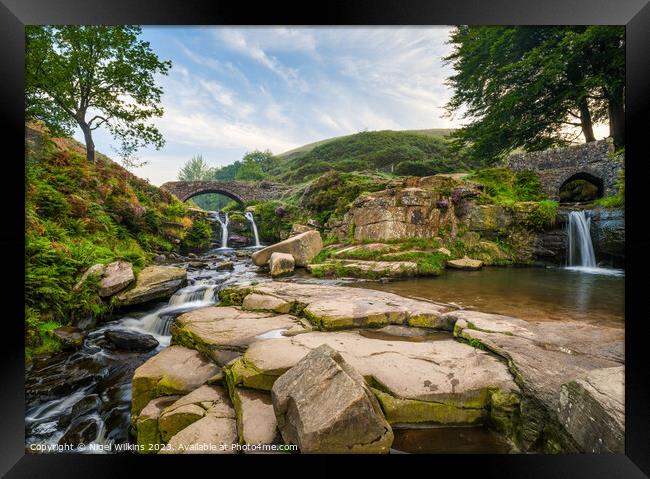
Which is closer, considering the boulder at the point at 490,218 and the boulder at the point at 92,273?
the boulder at the point at 92,273

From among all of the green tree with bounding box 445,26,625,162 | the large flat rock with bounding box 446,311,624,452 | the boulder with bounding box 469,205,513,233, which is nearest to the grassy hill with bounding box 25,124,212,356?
the large flat rock with bounding box 446,311,624,452

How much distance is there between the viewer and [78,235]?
501 centimetres

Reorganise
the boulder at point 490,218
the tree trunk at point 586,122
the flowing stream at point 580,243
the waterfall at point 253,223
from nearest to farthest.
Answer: the tree trunk at point 586,122 → the flowing stream at point 580,243 → the boulder at point 490,218 → the waterfall at point 253,223

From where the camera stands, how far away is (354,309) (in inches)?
133

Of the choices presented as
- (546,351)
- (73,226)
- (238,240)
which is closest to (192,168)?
(73,226)

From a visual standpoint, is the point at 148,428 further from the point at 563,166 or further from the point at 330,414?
the point at 563,166

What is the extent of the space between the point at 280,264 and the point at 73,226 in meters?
Result: 4.61

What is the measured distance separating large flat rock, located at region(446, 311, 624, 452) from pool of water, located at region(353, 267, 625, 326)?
1.19 feet

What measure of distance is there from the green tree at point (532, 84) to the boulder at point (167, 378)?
5059 millimetres

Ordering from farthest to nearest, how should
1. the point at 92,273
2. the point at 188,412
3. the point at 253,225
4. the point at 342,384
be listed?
1. the point at 253,225
2. the point at 92,273
3. the point at 188,412
4. the point at 342,384

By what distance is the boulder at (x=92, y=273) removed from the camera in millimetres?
4128

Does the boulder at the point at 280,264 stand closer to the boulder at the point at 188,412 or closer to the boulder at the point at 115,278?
the boulder at the point at 115,278

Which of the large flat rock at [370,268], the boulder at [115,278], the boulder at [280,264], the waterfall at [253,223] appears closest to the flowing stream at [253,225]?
the waterfall at [253,223]
